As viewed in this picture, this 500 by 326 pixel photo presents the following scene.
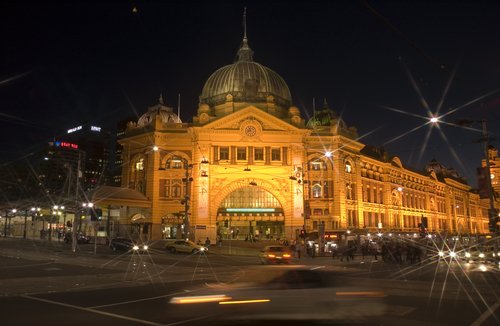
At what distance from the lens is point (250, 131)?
65.7 m

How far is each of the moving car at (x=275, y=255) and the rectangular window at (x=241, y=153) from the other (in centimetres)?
2965

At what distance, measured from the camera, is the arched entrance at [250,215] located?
213ft

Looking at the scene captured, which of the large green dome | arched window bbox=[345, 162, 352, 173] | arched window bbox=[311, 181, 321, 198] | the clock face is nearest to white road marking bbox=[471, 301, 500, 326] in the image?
the clock face

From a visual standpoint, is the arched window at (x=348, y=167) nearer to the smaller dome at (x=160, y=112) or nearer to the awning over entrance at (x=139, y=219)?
the awning over entrance at (x=139, y=219)

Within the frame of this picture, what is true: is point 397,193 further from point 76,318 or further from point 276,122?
point 76,318

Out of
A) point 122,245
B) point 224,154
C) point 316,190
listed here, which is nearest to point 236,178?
point 224,154

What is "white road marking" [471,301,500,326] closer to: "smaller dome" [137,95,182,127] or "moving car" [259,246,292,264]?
"moving car" [259,246,292,264]

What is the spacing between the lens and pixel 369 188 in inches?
3159

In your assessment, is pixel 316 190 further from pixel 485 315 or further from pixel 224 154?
pixel 485 315

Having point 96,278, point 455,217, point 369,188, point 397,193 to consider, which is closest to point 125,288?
point 96,278

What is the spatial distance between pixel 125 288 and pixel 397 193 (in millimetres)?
78668

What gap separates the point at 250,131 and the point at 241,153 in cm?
338

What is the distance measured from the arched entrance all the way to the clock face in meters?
7.57

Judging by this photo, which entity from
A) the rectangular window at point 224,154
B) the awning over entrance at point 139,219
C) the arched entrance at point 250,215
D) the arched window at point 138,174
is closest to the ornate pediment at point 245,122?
the rectangular window at point 224,154
